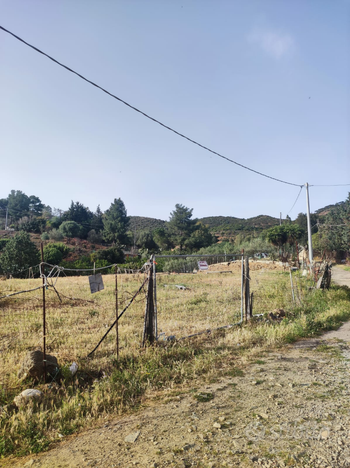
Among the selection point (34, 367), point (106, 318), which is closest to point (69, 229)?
point (106, 318)

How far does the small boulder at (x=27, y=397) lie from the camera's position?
378 centimetres

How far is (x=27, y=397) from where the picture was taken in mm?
3820

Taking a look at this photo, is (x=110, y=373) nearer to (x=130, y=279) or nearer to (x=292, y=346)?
(x=292, y=346)

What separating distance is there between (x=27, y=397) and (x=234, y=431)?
9.07 feet

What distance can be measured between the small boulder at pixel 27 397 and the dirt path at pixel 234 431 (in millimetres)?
952

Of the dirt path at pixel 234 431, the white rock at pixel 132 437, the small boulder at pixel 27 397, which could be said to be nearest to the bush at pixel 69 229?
the small boulder at pixel 27 397

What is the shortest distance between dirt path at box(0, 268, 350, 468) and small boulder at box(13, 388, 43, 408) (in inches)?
37.5

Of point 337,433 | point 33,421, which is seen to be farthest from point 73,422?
point 337,433

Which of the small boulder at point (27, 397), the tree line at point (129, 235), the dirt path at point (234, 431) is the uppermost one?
the tree line at point (129, 235)

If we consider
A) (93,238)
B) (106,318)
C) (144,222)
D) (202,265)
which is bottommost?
(106,318)

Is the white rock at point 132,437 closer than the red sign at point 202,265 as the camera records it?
Yes

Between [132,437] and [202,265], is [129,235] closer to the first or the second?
[202,265]

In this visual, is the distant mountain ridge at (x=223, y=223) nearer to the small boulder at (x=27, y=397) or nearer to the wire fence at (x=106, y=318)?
the wire fence at (x=106, y=318)

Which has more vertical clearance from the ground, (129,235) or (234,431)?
(129,235)
